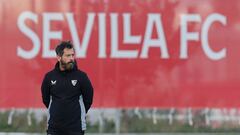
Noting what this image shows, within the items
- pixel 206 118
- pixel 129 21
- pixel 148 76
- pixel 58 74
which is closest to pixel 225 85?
pixel 206 118

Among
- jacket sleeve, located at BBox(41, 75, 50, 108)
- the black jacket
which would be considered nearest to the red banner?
jacket sleeve, located at BBox(41, 75, 50, 108)

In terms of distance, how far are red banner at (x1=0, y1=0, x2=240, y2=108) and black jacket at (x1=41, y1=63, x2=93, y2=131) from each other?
3114 mm

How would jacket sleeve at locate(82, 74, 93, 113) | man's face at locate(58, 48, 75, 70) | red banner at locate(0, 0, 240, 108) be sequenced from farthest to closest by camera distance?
red banner at locate(0, 0, 240, 108)
jacket sleeve at locate(82, 74, 93, 113)
man's face at locate(58, 48, 75, 70)

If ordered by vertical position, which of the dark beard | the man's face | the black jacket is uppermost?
the man's face

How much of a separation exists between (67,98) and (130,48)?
3.29m


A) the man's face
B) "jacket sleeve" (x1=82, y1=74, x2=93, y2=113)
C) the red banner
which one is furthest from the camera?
the red banner

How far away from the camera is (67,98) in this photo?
5.13 m

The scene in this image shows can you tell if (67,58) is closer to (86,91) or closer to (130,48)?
(86,91)

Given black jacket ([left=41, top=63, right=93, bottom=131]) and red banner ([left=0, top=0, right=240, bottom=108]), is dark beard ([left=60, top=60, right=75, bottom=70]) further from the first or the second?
red banner ([left=0, top=0, right=240, bottom=108])

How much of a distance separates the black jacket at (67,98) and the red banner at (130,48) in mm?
3114

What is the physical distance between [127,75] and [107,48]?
0.47 metres

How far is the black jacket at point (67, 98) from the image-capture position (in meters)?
5.14

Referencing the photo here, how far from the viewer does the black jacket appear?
5.14 m

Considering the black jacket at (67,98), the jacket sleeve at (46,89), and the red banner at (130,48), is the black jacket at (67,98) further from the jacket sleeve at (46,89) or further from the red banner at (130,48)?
the red banner at (130,48)
